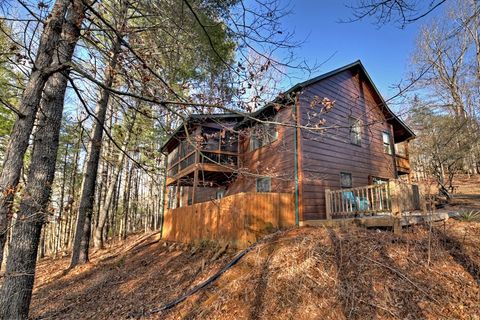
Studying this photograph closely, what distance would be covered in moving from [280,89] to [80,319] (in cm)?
589

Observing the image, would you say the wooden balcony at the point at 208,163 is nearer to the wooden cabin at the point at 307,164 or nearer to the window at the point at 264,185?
the wooden cabin at the point at 307,164

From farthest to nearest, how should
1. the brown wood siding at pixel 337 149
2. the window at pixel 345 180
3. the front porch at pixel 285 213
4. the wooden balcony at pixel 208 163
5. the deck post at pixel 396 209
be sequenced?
the wooden balcony at pixel 208 163
the window at pixel 345 180
the brown wood siding at pixel 337 149
the front porch at pixel 285 213
the deck post at pixel 396 209

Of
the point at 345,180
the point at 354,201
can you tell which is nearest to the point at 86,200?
the point at 354,201

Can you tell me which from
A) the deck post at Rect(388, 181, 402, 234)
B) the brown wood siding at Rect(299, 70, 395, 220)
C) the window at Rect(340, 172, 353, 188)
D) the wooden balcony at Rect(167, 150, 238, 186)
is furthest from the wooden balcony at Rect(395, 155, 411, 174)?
the wooden balcony at Rect(167, 150, 238, 186)

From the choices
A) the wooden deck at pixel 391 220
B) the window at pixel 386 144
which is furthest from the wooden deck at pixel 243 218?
the window at pixel 386 144

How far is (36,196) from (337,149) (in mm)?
9822

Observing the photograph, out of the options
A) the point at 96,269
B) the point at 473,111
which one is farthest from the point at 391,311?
the point at 473,111

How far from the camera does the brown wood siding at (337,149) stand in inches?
363

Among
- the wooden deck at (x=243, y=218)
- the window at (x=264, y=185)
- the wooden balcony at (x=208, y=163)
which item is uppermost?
the wooden balcony at (x=208, y=163)

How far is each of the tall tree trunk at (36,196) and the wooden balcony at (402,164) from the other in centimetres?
1464

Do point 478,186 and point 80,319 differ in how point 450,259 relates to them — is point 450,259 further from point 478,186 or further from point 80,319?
point 478,186

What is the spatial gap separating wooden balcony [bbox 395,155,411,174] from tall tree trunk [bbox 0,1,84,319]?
48.0 ft

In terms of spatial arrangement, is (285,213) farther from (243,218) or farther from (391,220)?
(391,220)

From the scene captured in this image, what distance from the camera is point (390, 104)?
2520 millimetres
